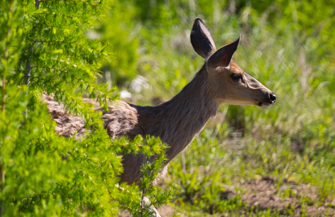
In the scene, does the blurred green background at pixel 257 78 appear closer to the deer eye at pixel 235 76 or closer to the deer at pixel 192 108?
the deer at pixel 192 108

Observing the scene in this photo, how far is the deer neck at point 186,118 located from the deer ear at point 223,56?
283 mm

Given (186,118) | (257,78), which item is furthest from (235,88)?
(257,78)

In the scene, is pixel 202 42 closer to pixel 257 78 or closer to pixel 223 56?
pixel 223 56

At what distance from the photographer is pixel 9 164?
6.77 ft

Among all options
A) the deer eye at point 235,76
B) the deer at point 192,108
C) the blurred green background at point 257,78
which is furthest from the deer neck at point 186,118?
the blurred green background at point 257,78

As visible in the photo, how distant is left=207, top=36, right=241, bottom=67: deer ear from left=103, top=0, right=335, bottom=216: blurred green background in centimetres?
164

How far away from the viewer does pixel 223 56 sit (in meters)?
3.76

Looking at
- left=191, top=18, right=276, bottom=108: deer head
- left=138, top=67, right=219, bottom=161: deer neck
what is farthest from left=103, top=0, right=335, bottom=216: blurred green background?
left=191, top=18, right=276, bottom=108: deer head

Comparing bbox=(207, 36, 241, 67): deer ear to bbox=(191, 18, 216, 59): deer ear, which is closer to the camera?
bbox=(207, 36, 241, 67): deer ear

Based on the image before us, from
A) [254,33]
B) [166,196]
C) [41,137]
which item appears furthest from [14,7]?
[254,33]

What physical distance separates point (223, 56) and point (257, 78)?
3.14 metres

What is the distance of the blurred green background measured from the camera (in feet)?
16.7

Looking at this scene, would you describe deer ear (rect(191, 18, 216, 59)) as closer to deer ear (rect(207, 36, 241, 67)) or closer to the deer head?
the deer head

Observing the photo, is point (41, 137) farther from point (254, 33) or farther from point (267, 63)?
point (254, 33)
